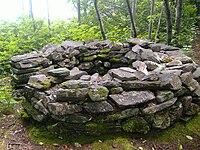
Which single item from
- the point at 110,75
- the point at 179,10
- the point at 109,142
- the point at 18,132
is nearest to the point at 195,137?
the point at 109,142

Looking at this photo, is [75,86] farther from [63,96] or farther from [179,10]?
[179,10]

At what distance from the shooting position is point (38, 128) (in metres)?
4.27

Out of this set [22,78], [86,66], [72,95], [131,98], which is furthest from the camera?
[86,66]

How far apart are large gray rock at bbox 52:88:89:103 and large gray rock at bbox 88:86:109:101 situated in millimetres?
93

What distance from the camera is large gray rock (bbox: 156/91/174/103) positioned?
400 cm

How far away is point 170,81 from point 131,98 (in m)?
0.83

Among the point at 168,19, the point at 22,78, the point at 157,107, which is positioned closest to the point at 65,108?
the point at 157,107

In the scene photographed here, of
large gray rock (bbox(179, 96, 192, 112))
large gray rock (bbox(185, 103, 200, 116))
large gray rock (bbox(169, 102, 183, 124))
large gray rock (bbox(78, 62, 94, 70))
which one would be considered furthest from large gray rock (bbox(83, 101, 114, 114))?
large gray rock (bbox(78, 62, 94, 70))

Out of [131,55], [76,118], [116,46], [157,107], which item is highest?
[116,46]

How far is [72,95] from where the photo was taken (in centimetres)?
376

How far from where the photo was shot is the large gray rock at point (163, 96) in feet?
13.1

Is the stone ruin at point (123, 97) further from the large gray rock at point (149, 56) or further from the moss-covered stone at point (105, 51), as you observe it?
the moss-covered stone at point (105, 51)

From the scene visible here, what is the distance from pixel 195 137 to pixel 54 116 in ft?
8.73

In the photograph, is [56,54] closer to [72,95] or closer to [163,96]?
[72,95]
